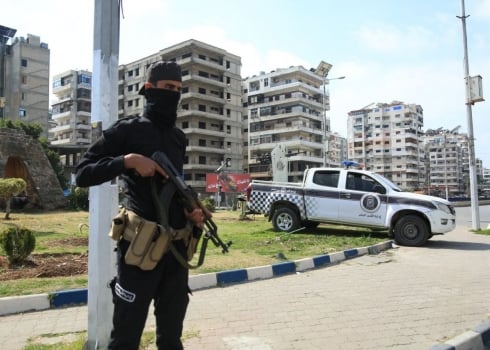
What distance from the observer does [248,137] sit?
3179 inches

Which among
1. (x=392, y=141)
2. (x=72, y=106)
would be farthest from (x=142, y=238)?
(x=392, y=141)

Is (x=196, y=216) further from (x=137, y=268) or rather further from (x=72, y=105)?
(x=72, y=105)

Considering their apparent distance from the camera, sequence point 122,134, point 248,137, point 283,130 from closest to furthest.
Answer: point 122,134 < point 283,130 < point 248,137

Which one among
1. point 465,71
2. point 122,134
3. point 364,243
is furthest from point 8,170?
point 122,134

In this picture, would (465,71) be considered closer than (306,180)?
No

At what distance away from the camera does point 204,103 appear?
6781 cm

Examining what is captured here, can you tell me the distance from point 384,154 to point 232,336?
113015 millimetres

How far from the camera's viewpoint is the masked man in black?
2.33 meters

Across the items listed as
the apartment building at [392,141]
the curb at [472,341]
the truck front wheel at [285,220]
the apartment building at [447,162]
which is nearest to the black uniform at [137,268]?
the curb at [472,341]

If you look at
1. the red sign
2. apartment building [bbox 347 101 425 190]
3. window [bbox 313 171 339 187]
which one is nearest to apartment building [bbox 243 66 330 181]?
the red sign

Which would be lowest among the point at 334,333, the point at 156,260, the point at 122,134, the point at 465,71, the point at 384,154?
the point at 334,333

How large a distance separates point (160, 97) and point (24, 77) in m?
73.1

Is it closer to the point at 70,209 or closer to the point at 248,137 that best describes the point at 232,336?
the point at 70,209

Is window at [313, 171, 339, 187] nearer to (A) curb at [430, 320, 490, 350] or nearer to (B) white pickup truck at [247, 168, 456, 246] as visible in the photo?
(B) white pickup truck at [247, 168, 456, 246]
